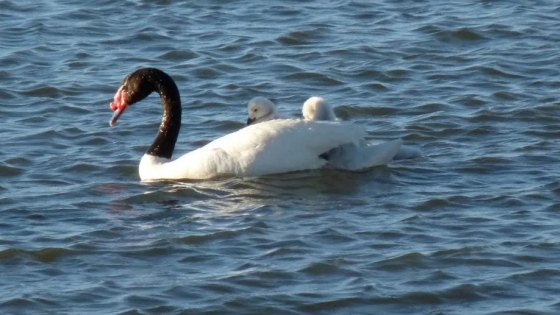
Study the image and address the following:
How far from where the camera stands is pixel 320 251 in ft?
29.0

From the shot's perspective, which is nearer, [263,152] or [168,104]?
[263,152]

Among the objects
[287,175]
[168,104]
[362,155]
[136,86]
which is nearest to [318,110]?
[362,155]

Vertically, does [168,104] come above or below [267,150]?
above

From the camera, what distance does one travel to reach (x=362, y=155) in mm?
10742

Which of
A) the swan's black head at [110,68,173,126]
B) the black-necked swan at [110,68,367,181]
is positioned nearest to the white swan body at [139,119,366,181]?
the black-necked swan at [110,68,367,181]

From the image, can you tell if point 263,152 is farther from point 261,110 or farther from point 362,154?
point 261,110

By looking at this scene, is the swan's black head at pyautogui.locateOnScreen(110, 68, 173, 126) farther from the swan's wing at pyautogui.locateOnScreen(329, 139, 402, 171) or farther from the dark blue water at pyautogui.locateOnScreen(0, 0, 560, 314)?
the swan's wing at pyautogui.locateOnScreen(329, 139, 402, 171)

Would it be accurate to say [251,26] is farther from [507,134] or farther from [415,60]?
[507,134]

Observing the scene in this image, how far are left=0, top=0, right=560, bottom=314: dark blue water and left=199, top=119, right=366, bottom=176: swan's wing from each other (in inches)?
4.3

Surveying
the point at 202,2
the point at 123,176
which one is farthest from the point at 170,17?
the point at 123,176

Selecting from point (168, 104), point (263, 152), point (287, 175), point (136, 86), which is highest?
point (136, 86)

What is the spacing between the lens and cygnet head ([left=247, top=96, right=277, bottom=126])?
11.3 metres

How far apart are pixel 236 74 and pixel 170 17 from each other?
83.8 inches

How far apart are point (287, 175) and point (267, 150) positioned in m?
0.27
